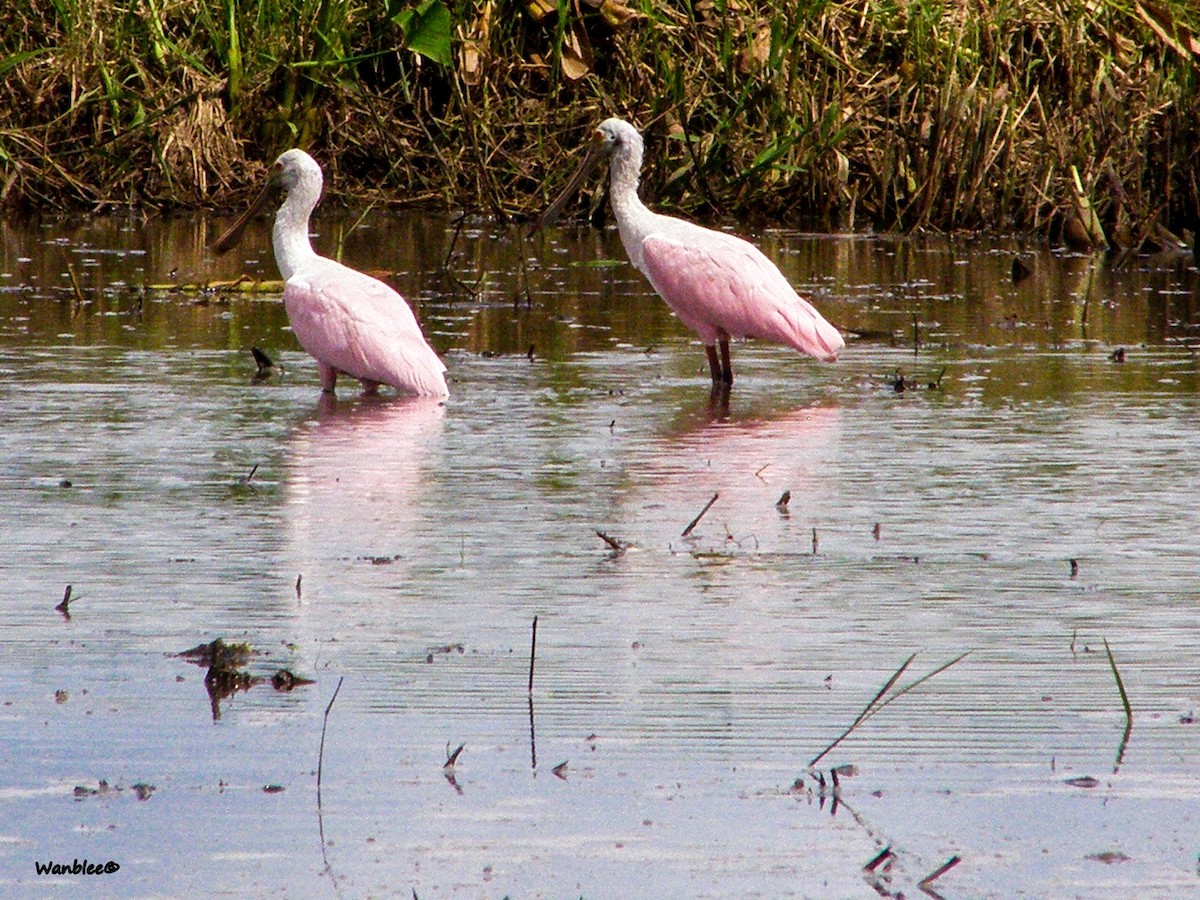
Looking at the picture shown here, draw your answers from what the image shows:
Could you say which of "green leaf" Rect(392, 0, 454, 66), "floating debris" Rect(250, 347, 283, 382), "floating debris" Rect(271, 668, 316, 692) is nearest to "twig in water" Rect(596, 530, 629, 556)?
"floating debris" Rect(271, 668, 316, 692)

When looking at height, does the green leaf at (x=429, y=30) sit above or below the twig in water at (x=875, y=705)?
above

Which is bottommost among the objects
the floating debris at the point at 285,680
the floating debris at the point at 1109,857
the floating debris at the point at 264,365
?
the floating debris at the point at 1109,857

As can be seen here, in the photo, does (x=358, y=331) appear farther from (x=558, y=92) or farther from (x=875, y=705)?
(x=558, y=92)

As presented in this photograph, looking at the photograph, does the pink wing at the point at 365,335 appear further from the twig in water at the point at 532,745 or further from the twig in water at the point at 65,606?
the twig in water at the point at 532,745

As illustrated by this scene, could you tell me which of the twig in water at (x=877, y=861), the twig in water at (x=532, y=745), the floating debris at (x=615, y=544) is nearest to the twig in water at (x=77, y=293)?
the floating debris at (x=615, y=544)

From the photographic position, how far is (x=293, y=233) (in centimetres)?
976

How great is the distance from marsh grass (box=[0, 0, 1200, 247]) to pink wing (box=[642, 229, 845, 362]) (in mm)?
6330

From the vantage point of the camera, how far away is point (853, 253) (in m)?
14.6

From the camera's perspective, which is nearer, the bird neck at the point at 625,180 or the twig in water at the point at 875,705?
the twig in water at the point at 875,705

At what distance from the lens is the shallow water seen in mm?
3607

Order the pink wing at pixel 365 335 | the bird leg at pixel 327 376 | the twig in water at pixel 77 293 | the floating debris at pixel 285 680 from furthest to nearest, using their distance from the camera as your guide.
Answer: the twig in water at pixel 77 293
the bird leg at pixel 327 376
the pink wing at pixel 365 335
the floating debris at pixel 285 680

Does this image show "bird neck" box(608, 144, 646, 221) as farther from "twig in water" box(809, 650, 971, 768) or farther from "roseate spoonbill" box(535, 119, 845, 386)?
"twig in water" box(809, 650, 971, 768)

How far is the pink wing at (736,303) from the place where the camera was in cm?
938

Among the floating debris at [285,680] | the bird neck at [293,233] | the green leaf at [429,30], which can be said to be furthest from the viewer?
the green leaf at [429,30]
